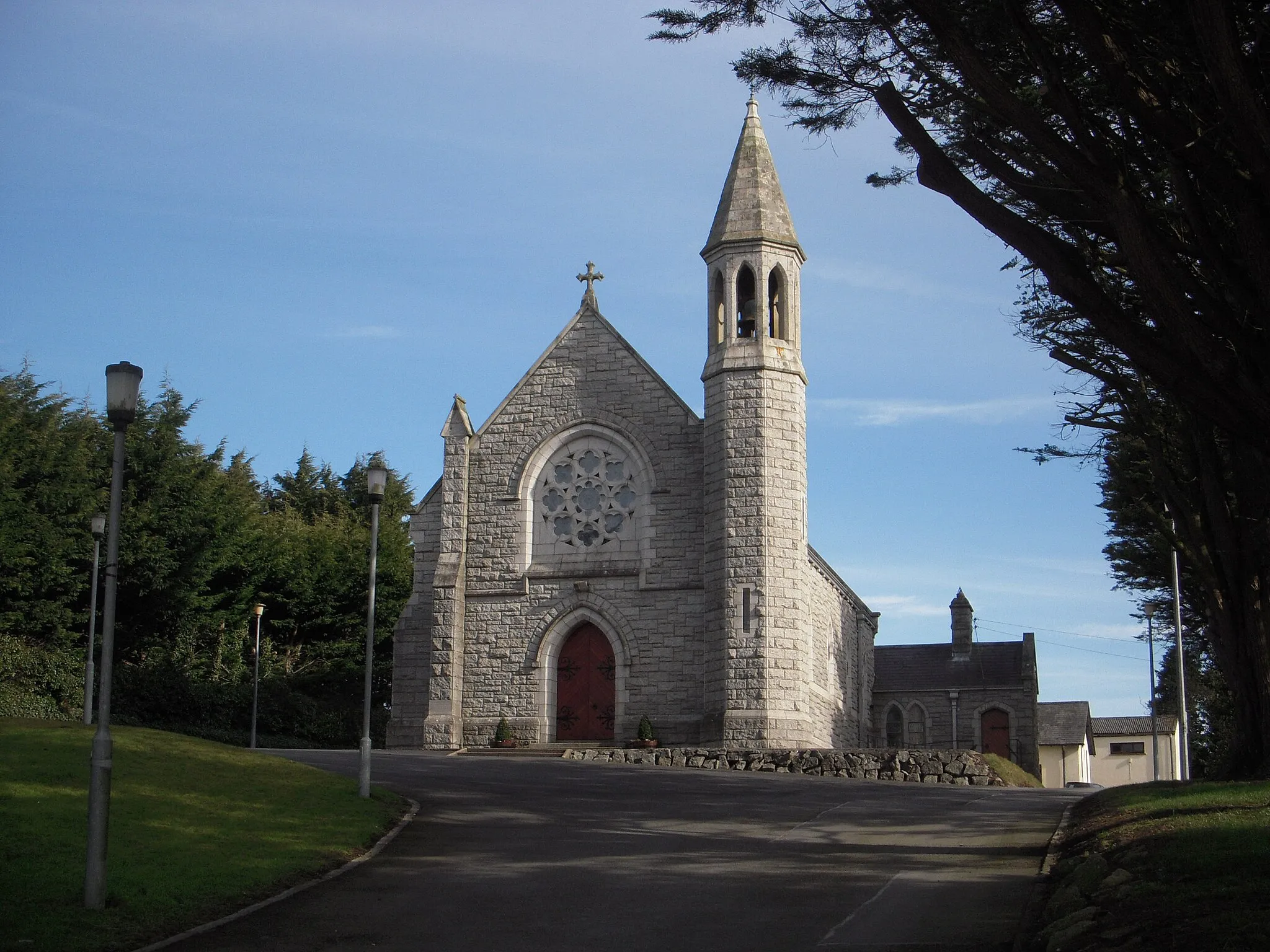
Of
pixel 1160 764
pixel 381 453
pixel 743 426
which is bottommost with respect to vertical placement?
pixel 1160 764

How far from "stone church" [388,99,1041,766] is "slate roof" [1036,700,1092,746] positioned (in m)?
32.3

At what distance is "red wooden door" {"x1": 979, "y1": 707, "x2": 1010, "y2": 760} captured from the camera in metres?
50.0

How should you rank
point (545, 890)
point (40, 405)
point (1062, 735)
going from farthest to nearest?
A: point (1062, 735), point (40, 405), point (545, 890)

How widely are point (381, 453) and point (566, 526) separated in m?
34.7

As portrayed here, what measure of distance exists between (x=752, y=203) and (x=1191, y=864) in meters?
25.2

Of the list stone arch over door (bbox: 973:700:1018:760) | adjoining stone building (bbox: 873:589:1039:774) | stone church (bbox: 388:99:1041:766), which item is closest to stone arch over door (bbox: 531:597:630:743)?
stone church (bbox: 388:99:1041:766)

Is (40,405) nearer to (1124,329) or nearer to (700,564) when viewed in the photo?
(700,564)

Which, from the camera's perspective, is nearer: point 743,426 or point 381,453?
point 743,426

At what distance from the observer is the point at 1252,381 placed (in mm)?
10781

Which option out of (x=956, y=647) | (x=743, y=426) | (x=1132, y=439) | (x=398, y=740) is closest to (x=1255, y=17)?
(x=1132, y=439)

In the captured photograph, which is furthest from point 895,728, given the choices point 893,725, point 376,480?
point 376,480

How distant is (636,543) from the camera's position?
35.0 meters

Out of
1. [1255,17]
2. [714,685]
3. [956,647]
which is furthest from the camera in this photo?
[956,647]

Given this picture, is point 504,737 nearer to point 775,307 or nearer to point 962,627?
point 775,307
